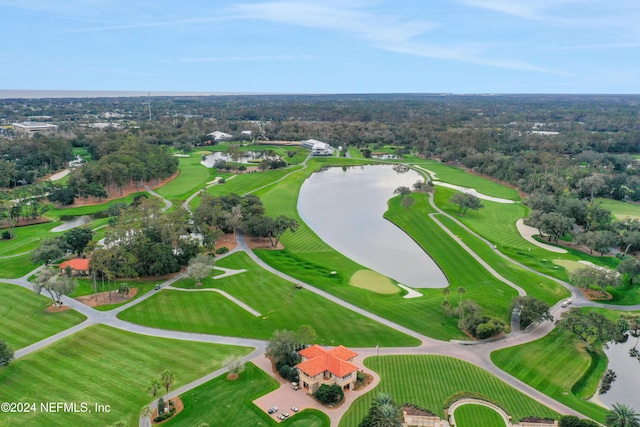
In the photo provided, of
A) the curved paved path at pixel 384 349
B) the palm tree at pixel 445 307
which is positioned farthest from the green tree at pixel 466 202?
the palm tree at pixel 445 307

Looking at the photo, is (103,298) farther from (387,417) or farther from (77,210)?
(77,210)

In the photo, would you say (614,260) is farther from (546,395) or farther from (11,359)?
(11,359)

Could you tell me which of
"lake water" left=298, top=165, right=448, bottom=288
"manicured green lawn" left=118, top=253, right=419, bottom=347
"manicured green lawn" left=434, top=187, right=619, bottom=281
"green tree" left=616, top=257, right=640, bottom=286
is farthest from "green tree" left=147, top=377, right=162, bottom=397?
"green tree" left=616, top=257, right=640, bottom=286

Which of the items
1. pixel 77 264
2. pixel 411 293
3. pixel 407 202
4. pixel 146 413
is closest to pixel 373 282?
pixel 411 293

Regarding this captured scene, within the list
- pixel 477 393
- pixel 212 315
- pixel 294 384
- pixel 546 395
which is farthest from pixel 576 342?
pixel 212 315

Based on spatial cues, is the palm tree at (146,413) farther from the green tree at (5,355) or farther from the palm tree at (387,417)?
the palm tree at (387,417)

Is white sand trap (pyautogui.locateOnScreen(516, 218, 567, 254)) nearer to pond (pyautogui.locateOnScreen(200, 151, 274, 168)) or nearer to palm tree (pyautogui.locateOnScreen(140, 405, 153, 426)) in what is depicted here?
palm tree (pyautogui.locateOnScreen(140, 405, 153, 426))

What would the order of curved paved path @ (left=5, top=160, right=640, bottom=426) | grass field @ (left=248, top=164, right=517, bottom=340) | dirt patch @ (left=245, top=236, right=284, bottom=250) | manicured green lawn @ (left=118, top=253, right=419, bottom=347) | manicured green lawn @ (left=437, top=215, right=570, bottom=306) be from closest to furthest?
curved paved path @ (left=5, top=160, right=640, bottom=426), manicured green lawn @ (left=118, top=253, right=419, bottom=347), grass field @ (left=248, top=164, right=517, bottom=340), manicured green lawn @ (left=437, top=215, right=570, bottom=306), dirt patch @ (left=245, top=236, right=284, bottom=250)
